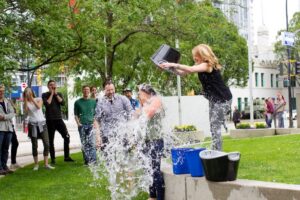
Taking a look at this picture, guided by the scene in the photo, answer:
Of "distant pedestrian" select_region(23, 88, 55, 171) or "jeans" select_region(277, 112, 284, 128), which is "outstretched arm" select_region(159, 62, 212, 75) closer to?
"distant pedestrian" select_region(23, 88, 55, 171)

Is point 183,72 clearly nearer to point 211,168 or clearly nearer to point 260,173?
point 211,168

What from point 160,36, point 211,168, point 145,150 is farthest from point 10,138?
point 160,36

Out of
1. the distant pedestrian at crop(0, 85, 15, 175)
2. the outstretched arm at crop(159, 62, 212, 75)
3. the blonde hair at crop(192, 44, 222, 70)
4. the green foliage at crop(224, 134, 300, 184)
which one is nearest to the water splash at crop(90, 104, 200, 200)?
the outstretched arm at crop(159, 62, 212, 75)

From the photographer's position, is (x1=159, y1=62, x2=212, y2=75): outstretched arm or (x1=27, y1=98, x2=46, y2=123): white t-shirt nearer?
(x1=159, y1=62, x2=212, y2=75): outstretched arm

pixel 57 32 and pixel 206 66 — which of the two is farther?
pixel 57 32

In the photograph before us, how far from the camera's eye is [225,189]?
18.6ft

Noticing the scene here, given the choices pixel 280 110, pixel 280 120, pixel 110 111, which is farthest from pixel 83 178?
pixel 280 110

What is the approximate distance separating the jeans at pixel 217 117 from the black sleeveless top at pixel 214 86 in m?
0.07

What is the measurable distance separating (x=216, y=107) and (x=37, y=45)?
663 cm

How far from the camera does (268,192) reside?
5273 mm

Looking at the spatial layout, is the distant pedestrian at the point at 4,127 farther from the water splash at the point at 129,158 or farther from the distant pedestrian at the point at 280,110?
the distant pedestrian at the point at 280,110

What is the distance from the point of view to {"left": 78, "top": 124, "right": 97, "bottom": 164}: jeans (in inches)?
458

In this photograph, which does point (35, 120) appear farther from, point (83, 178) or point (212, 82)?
point (212, 82)

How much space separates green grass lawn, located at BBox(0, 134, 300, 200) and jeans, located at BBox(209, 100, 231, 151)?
626 millimetres
